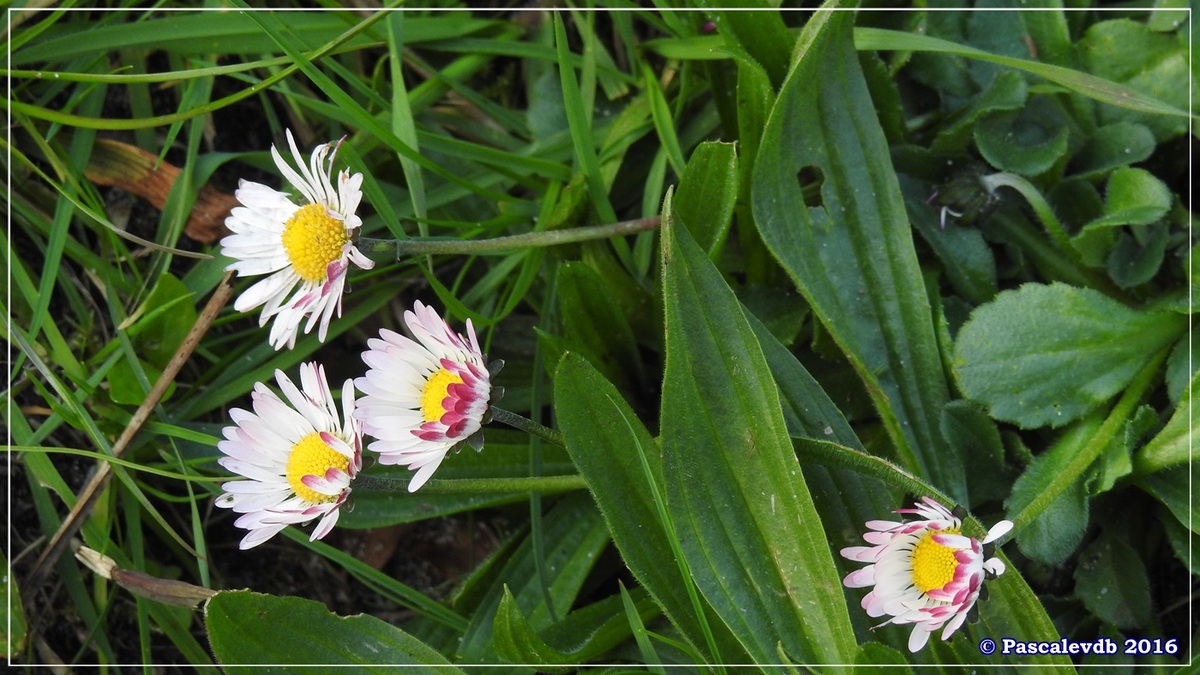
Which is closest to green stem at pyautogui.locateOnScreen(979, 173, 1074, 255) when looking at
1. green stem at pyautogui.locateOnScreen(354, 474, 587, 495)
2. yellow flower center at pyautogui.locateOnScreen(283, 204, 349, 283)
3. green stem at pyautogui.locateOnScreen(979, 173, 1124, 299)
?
green stem at pyautogui.locateOnScreen(979, 173, 1124, 299)

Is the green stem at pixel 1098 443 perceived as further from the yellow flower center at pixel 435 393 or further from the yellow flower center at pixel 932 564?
the yellow flower center at pixel 435 393

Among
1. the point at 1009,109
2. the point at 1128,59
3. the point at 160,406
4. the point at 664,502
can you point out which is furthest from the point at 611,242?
the point at 1128,59

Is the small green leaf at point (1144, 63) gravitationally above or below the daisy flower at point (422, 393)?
above

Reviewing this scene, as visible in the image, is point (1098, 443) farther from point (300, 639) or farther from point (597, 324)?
point (300, 639)

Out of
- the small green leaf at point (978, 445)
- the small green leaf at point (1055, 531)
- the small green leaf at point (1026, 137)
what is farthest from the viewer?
the small green leaf at point (1026, 137)

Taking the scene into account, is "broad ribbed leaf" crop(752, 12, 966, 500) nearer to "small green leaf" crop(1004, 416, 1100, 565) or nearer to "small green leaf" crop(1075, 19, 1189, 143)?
"small green leaf" crop(1004, 416, 1100, 565)

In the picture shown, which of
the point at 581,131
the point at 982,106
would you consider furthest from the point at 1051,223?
the point at 581,131

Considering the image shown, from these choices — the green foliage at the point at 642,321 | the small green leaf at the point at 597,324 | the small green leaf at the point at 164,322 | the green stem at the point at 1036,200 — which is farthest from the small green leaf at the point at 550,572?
the green stem at the point at 1036,200
